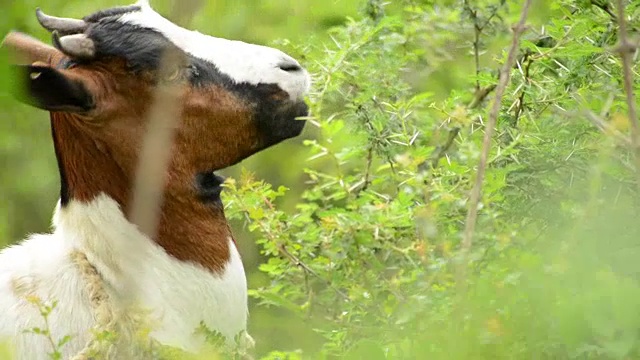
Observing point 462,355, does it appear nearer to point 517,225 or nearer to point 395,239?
point 517,225

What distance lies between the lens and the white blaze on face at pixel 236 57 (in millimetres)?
4297

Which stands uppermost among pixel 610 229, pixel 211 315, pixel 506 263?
pixel 610 229

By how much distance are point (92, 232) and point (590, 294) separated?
7.14ft

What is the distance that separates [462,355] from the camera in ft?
7.61

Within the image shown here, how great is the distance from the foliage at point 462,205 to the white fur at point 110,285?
0.35 metres

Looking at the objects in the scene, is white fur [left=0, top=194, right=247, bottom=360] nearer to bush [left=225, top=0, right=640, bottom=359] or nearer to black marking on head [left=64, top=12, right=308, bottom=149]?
bush [left=225, top=0, right=640, bottom=359]

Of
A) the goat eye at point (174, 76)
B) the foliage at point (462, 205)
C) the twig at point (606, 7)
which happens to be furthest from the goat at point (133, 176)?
the twig at point (606, 7)

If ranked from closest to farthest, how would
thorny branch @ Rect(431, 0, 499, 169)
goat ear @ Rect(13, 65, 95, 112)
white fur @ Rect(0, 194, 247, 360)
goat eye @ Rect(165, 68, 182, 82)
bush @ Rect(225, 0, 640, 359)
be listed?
1. bush @ Rect(225, 0, 640, 359)
2. goat ear @ Rect(13, 65, 95, 112)
3. white fur @ Rect(0, 194, 247, 360)
4. goat eye @ Rect(165, 68, 182, 82)
5. thorny branch @ Rect(431, 0, 499, 169)

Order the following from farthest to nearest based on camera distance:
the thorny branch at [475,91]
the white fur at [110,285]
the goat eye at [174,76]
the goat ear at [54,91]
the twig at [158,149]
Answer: the thorny branch at [475,91] < the goat eye at [174,76] < the twig at [158,149] < the white fur at [110,285] < the goat ear at [54,91]

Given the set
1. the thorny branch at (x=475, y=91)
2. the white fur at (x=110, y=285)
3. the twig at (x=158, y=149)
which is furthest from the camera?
the thorny branch at (x=475, y=91)

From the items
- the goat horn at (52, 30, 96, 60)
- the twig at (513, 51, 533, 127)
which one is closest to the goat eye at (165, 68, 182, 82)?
the goat horn at (52, 30, 96, 60)

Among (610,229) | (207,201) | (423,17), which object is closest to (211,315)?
(207,201)

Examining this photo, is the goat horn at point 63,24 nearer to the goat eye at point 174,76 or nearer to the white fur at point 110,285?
the goat eye at point 174,76

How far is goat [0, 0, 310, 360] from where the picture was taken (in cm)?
404
